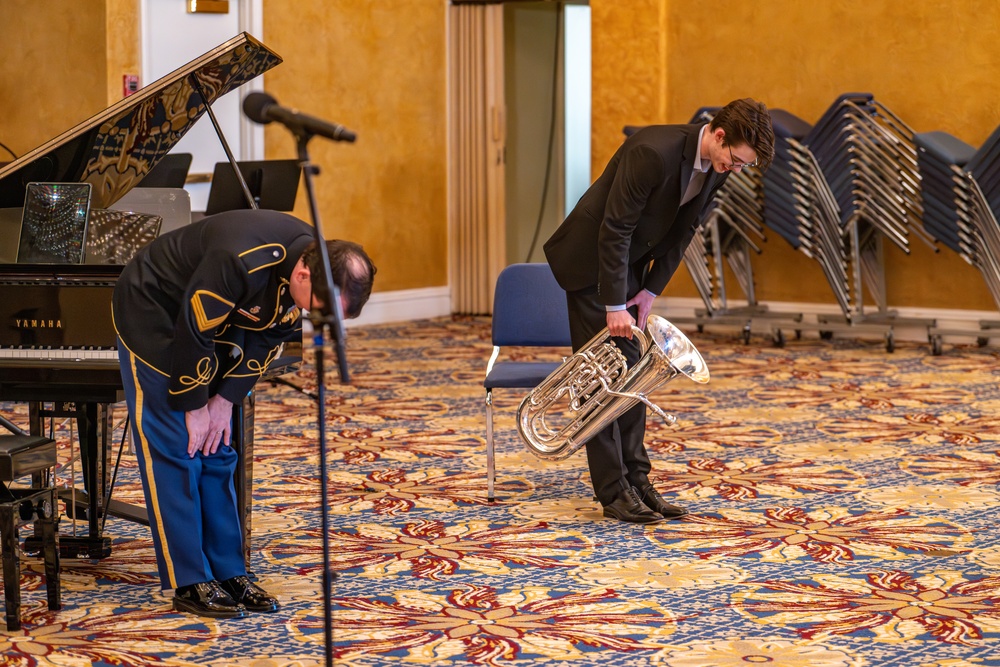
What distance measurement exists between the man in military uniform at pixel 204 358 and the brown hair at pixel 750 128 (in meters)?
1.43

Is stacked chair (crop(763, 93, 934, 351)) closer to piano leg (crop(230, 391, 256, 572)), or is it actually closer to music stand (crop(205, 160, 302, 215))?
music stand (crop(205, 160, 302, 215))

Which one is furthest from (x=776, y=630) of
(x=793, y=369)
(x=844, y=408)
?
(x=793, y=369)

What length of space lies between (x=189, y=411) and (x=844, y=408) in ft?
13.6

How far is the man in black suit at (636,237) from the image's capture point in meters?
4.09

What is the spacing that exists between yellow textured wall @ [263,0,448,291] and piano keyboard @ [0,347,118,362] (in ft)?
19.5

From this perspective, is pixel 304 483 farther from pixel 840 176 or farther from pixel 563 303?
pixel 840 176

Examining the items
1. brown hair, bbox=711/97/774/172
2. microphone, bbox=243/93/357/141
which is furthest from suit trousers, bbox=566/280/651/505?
microphone, bbox=243/93/357/141

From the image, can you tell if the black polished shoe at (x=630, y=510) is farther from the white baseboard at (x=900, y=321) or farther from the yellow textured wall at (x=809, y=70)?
the yellow textured wall at (x=809, y=70)

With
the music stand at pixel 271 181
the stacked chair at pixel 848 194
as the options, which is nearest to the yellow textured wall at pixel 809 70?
the stacked chair at pixel 848 194

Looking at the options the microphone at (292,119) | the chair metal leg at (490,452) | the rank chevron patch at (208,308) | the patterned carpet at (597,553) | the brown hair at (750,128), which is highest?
the brown hair at (750,128)

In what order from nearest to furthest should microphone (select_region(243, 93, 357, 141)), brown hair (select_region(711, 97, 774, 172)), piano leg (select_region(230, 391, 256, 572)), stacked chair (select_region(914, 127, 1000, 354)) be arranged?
1. microphone (select_region(243, 93, 357, 141))
2. piano leg (select_region(230, 391, 256, 572))
3. brown hair (select_region(711, 97, 774, 172))
4. stacked chair (select_region(914, 127, 1000, 354))

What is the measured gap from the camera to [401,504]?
4785 millimetres

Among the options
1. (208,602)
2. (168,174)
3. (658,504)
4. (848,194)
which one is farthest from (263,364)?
(848,194)

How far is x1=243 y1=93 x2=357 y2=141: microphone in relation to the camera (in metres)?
2.52
